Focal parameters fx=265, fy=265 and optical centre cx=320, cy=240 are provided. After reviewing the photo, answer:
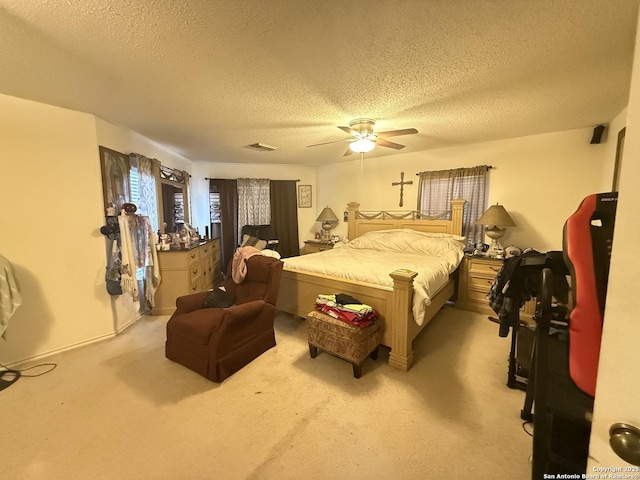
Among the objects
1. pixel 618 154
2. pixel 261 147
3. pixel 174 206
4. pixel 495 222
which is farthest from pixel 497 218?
pixel 174 206

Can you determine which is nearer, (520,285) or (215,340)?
(520,285)

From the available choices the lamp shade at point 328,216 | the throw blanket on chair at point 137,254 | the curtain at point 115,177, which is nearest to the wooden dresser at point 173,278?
the throw blanket on chair at point 137,254

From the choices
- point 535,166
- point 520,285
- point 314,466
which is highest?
point 535,166

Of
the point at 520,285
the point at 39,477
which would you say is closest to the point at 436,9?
the point at 520,285

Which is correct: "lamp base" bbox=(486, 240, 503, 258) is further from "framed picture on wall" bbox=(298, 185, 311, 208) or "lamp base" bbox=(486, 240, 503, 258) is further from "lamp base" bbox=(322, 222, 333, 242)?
"framed picture on wall" bbox=(298, 185, 311, 208)

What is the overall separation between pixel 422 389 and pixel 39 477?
95.8 inches

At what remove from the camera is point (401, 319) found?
2.35 meters

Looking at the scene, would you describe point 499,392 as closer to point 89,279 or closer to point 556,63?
point 556,63

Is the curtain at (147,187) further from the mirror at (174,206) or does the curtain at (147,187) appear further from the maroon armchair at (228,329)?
the maroon armchair at (228,329)

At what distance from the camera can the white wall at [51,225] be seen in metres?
2.35

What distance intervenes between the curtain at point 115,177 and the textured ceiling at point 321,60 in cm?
41

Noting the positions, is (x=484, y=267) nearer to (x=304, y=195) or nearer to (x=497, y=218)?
(x=497, y=218)

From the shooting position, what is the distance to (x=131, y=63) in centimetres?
179

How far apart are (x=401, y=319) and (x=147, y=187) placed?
3.61 m
